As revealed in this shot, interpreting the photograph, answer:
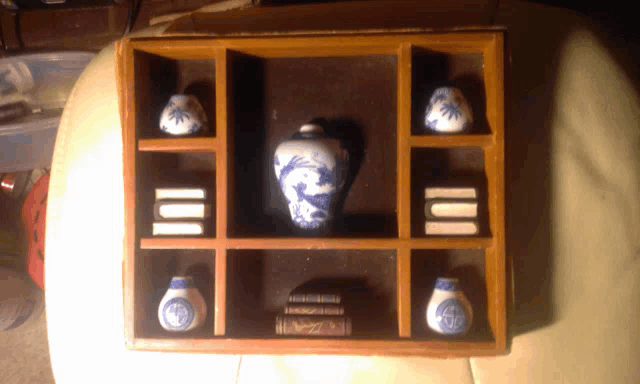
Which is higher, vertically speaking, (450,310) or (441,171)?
(441,171)

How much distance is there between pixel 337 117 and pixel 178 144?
261 mm

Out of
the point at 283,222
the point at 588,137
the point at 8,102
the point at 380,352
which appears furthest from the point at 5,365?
the point at 588,137

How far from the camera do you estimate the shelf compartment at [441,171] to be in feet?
2.56

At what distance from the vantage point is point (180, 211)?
0.76 metres

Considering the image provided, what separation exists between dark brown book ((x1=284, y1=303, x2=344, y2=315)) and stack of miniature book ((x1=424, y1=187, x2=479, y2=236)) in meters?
0.19

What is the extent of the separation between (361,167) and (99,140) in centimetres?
51

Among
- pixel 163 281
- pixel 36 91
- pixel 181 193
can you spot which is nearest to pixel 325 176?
pixel 181 193

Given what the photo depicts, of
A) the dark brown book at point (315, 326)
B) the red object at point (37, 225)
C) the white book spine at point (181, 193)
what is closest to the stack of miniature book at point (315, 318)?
the dark brown book at point (315, 326)

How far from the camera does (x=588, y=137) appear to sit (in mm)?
831

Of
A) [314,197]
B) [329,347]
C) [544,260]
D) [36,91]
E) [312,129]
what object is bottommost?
Result: [329,347]

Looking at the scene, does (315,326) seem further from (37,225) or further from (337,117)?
(37,225)

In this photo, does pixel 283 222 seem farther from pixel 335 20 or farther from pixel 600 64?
pixel 600 64

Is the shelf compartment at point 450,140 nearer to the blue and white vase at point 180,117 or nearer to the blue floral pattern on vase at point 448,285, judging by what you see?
the blue floral pattern on vase at point 448,285

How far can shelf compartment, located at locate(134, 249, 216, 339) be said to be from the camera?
29.3 inches
